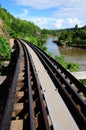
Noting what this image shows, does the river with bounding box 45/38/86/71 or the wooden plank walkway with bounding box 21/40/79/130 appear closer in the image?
the wooden plank walkway with bounding box 21/40/79/130

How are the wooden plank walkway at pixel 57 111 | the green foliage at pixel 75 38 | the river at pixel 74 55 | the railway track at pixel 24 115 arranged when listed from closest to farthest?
the railway track at pixel 24 115 < the wooden plank walkway at pixel 57 111 < the river at pixel 74 55 < the green foliage at pixel 75 38

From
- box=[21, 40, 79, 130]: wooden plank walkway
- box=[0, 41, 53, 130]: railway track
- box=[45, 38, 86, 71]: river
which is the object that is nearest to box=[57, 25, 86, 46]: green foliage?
box=[45, 38, 86, 71]: river

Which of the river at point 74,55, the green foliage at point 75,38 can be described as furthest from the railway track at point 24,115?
the green foliage at point 75,38

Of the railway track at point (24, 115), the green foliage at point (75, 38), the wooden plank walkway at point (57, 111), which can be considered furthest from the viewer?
the green foliage at point (75, 38)

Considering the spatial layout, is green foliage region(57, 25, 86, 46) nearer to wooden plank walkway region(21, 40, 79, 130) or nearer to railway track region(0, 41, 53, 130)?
wooden plank walkway region(21, 40, 79, 130)

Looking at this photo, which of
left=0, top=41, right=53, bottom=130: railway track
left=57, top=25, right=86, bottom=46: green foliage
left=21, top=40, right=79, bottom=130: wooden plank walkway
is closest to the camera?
left=0, top=41, right=53, bottom=130: railway track

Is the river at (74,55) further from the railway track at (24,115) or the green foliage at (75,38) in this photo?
the green foliage at (75,38)

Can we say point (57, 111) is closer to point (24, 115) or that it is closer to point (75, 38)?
point (24, 115)

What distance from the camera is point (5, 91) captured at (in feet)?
32.8

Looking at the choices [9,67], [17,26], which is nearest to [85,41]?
[17,26]

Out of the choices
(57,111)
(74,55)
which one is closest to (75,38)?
(74,55)

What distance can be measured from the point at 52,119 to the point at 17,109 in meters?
0.93

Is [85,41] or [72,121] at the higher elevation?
[72,121]

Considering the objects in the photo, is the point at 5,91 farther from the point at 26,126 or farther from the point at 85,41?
the point at 85,41
